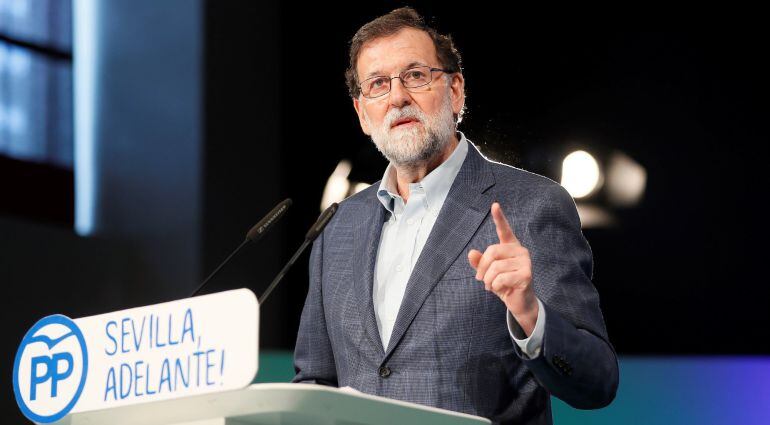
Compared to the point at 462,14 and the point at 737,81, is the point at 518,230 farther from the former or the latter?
the point at 462,14

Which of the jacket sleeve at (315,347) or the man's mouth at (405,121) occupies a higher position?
the man's mouth at (405,121)

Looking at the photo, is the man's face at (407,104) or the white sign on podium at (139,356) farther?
the man's face at (407,104)

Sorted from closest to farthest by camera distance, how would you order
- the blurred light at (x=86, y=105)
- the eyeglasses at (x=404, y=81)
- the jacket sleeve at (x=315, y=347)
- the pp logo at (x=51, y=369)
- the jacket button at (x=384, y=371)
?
the pp logo at (x=51, y=369)
the jacket button at (x=384, y=371)
the jacket sleeve at (x=315, y=347)
the eyeglasses at (x=404, y=81)
the blurred light at (x=86, y=105)

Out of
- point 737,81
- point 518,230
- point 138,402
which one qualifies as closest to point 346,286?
point 518,230

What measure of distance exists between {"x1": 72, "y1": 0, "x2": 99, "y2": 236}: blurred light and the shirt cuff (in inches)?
137

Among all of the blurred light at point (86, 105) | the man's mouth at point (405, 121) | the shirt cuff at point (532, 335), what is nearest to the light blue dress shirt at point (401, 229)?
the man's mouth at point (405, 121)

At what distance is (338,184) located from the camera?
3.81m

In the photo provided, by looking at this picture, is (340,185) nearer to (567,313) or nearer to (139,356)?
(567,313)

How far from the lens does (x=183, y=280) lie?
4441mm

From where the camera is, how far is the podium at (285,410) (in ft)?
4.00

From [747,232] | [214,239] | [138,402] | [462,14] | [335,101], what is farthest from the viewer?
[214,239]

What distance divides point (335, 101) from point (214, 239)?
36.6 inches

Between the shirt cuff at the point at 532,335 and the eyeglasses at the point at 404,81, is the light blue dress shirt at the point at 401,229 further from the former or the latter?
the shirt cuff at the point at 532,335

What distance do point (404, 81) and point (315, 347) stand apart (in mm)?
597
